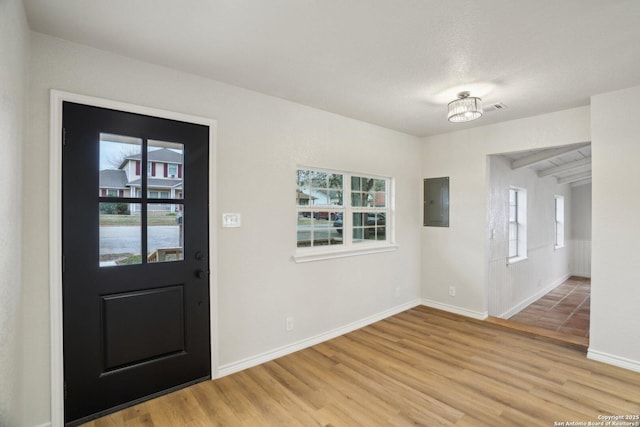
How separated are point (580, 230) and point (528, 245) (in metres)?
3.74

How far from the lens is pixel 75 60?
6.68ft

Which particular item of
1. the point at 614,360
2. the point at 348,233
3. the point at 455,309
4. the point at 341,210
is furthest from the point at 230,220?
the point at 614,360

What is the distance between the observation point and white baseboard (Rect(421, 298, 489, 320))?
13.3ft

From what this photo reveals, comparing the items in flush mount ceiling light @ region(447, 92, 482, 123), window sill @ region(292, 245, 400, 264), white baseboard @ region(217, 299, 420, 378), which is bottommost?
white baseboard @ region(217, 299, 420, 378)

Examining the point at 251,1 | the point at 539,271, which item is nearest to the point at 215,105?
the point at 251,1

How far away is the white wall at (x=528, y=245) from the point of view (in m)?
4.31

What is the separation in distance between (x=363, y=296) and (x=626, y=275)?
253 centimetres

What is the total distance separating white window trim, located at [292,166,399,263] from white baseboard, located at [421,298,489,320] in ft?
3.55

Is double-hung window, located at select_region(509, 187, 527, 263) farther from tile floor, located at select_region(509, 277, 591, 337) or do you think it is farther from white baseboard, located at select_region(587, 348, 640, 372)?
white baseboard, located at select_region(587, 348, 640, 372)

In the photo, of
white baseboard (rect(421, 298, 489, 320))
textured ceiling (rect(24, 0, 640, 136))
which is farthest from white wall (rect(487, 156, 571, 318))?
textured ceiling (rect(24, 0, 640, 136))

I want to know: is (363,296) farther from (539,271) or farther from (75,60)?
(539,271)

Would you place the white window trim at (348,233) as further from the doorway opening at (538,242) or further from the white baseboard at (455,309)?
the doorway opening at (538,242)

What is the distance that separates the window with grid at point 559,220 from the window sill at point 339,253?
5.24 meters

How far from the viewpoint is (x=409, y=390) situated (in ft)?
8.01
